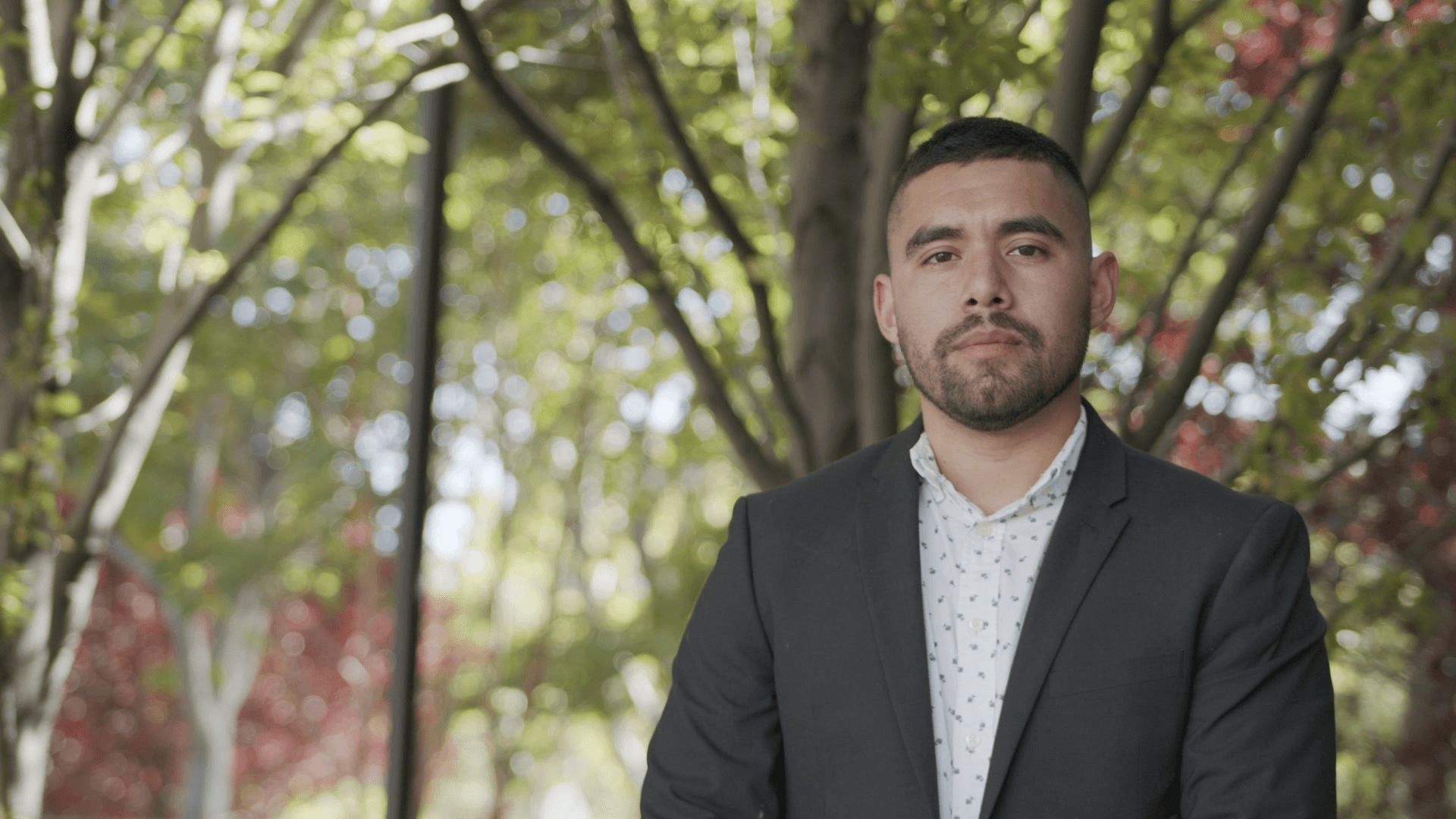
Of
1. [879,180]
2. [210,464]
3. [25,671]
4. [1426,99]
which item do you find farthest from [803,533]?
[210,464]

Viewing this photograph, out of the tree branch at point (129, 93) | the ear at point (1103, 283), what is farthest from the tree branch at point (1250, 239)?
the tree branch at point (129, 93)

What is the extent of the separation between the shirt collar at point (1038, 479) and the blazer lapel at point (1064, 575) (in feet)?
0.04

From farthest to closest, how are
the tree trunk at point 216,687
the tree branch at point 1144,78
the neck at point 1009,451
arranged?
the tree trunk at point 216,687, the tree branch at point 1144,78, the neck at point 1009,451

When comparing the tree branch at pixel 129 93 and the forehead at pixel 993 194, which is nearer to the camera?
the forehead at pixel 993 194

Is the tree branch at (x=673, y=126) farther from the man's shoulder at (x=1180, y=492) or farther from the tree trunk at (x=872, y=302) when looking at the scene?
the man's shoulder at (x=1180, y=492)

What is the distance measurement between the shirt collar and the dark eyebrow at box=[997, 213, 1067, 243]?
224 millimetres

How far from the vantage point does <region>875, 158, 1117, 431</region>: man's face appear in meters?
1.37

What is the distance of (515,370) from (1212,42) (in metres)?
6.25

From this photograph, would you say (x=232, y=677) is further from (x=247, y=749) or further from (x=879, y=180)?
(x=879, y=180)

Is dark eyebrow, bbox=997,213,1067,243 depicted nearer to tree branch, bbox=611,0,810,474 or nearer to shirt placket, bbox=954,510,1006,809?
shirt placket, bbox=954,510,1006,809

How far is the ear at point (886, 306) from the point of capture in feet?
5.09

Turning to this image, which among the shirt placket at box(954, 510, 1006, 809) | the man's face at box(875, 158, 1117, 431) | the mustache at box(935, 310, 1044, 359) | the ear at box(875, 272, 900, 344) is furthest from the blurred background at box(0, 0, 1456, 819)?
the shirt placket at box(954, 510, 1006, 809)

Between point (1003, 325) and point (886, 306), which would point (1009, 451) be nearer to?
point (1003, 325)

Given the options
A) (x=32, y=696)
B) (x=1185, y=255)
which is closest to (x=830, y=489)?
A: (x=1185, y=255)
